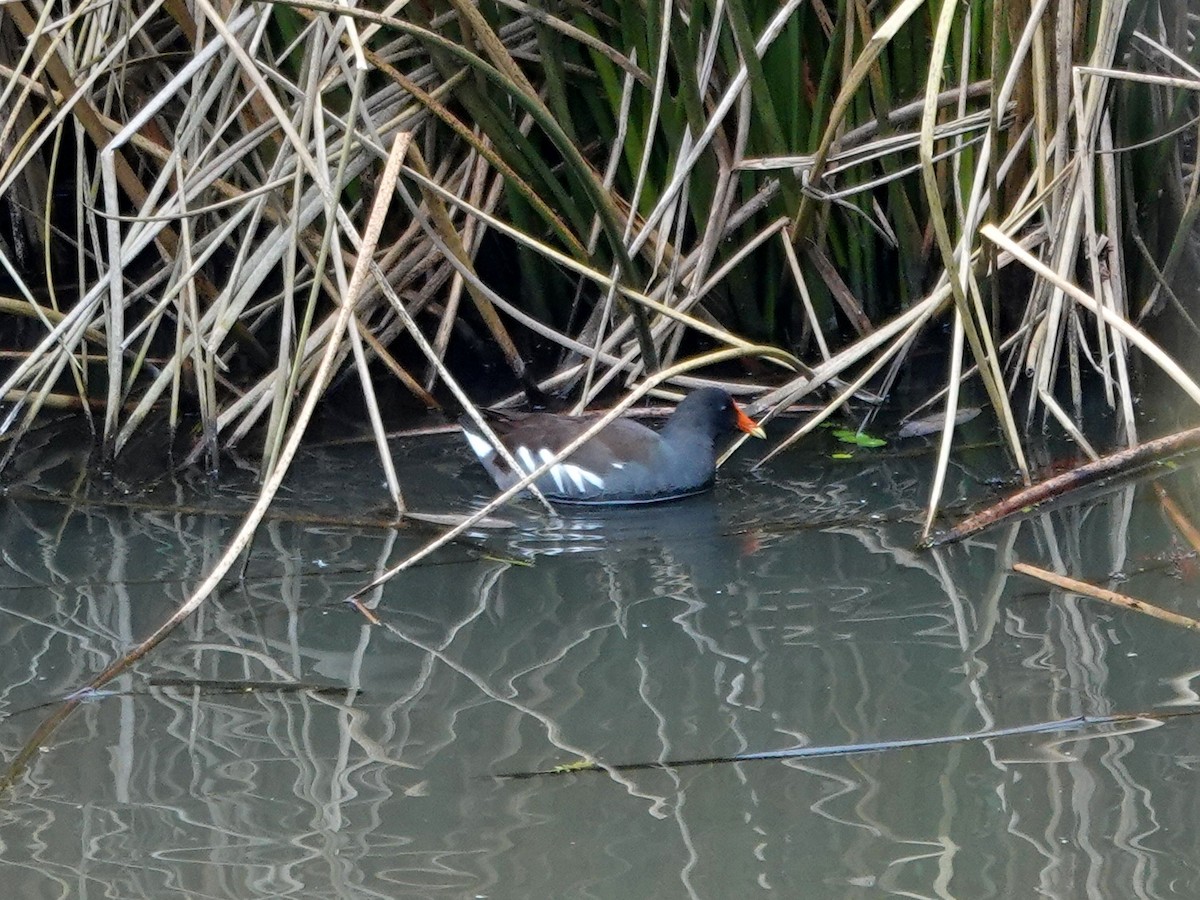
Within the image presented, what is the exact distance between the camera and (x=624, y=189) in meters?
4.03

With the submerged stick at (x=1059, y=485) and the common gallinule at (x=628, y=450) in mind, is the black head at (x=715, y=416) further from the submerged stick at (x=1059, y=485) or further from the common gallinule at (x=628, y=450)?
the submerged stick at (x=1059, y=485)

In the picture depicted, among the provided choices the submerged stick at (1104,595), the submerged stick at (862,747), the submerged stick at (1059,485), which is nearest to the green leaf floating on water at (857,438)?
the submerged stick at (1059,485)

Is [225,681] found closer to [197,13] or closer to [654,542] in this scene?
[654,542]

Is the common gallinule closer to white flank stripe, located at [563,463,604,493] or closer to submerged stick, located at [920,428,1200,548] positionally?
white flank stripe, located at [563,463,604,493]

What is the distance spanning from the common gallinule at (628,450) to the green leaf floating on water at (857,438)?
0.66 feet

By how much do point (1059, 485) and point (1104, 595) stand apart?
1.21 ft

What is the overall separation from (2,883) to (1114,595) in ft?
6.11

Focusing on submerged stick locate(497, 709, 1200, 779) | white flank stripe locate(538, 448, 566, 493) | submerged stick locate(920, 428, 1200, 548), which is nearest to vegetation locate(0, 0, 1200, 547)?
submerged stick locate(920, 428, 1200, 548)

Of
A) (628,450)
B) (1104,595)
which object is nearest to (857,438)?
(628,450)

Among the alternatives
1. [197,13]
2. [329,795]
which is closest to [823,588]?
[329,795]

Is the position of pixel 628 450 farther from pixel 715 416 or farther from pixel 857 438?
pixel 857 438

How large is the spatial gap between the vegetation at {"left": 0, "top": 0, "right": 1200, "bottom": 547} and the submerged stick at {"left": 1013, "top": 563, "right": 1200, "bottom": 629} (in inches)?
10.7

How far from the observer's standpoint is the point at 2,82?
13.2 feet

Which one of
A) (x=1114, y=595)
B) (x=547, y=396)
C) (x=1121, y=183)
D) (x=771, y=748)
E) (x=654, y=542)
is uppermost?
(x=1121, y=183)
